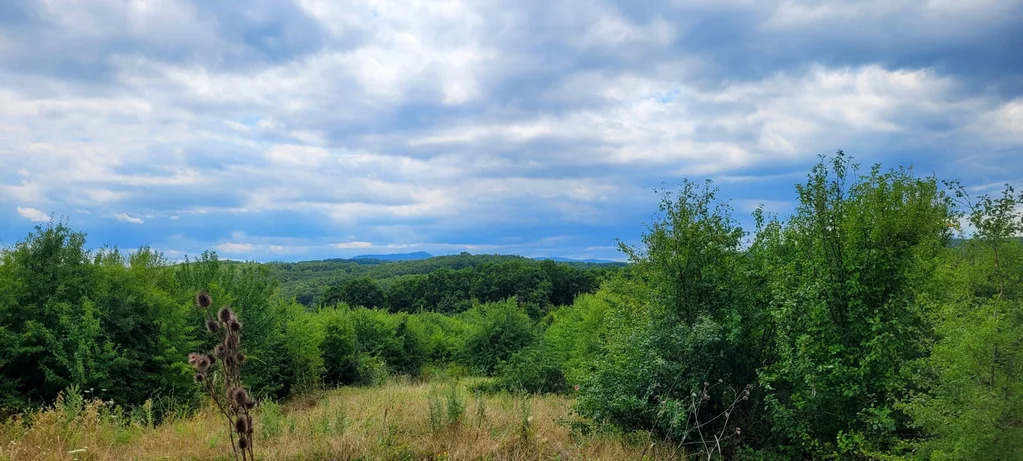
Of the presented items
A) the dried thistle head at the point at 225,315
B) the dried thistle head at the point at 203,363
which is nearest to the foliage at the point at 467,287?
the dried thistle head at the point at 225,315

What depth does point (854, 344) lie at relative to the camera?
1016 cm

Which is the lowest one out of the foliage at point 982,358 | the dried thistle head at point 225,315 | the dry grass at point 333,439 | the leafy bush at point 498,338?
the leafy bush at point 498,338

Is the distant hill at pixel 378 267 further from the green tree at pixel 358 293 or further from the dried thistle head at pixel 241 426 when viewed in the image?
the dried thistle head at pixel 241 426

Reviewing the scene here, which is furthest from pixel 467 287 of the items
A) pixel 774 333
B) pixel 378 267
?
pixel 774 333

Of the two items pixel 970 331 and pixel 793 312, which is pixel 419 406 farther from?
pixel 970 331

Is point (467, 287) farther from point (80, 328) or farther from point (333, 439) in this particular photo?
point (333, 439)

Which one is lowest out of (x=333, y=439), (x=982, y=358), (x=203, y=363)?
(x=333, y=439)

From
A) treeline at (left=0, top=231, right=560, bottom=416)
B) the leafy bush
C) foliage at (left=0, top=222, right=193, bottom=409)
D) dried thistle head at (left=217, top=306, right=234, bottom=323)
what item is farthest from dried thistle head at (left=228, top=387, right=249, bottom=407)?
the leafy bush

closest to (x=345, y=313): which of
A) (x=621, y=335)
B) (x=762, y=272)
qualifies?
(x=621, y=335)

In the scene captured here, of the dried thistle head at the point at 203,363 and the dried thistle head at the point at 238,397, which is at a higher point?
the dried thistle head at the point at 203,363

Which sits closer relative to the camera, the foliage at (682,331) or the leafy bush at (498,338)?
the foliage at (682,331)

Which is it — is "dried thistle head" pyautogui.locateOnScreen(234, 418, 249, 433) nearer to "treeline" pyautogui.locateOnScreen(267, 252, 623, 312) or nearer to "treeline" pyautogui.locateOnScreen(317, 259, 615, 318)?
"treeline" pyautogui.locateOnScreen(267, 252, 623, 312)

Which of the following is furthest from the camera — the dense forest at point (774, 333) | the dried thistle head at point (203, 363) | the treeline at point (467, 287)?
the treeline at point (467, 287)

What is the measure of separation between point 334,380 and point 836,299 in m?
25.9
